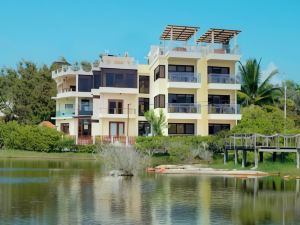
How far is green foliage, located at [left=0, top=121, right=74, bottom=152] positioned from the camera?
2090 inches

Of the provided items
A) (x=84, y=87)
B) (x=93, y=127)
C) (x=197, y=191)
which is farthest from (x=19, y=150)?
(x=197, y=191)

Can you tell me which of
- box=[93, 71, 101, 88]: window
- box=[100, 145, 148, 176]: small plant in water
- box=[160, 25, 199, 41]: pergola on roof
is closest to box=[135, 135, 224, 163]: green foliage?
box=[100, 145, 148, 176]: small plant in water

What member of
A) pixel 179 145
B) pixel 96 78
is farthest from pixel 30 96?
pixel 179 145

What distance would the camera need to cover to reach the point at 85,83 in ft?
211

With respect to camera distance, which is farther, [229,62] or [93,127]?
[93,127]

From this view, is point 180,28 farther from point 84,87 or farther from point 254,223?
point 254,223

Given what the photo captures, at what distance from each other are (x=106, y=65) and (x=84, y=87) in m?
9.91

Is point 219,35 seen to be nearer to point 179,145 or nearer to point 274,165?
point 179,145

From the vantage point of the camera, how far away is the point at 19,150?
177 ft

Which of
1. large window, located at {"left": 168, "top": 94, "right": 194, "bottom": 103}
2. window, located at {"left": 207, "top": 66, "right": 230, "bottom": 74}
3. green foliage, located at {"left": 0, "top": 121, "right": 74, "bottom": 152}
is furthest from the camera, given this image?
window, located at {"left": 207, "top": 66, "right": 230, "bottom": 74}

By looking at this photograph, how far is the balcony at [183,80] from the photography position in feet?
169

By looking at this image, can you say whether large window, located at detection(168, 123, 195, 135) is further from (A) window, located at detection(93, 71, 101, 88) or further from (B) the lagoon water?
(B) the lagoon water

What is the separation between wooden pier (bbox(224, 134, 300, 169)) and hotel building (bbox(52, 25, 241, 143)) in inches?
499

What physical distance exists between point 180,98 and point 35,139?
15679mm
